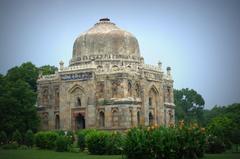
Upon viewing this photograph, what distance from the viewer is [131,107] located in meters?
36.7

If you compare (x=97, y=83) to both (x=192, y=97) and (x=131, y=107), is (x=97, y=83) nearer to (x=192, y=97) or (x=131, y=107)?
(x=131, y=107)

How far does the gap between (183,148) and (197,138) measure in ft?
3.26

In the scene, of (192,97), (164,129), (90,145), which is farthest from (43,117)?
(192,97)

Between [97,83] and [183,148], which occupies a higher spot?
[97,83]

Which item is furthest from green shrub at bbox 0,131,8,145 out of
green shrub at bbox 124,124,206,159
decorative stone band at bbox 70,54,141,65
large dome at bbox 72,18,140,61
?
green shrub at bbox 124,124,206,159

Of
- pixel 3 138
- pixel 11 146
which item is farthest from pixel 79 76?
pixel 11 146

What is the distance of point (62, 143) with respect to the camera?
28672 mm

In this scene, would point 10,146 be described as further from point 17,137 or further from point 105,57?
point 105,57

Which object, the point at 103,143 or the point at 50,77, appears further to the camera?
the point at 50,77

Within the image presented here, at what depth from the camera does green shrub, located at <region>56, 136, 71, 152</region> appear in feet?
Result: 94.0

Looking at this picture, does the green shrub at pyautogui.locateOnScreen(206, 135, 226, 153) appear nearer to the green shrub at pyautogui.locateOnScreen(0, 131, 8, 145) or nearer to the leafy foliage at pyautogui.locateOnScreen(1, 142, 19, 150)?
the leafy foliage at pyautogui.locateOnScreen(1, 142, 19, 150)

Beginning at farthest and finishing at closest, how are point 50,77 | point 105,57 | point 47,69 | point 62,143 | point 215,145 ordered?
1. point 47,69
2. point 50,77
3. point 105,57
4. point 62,143
5. point 215,145

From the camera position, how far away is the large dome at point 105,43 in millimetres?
40500

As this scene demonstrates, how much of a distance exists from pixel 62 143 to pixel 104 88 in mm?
9628
